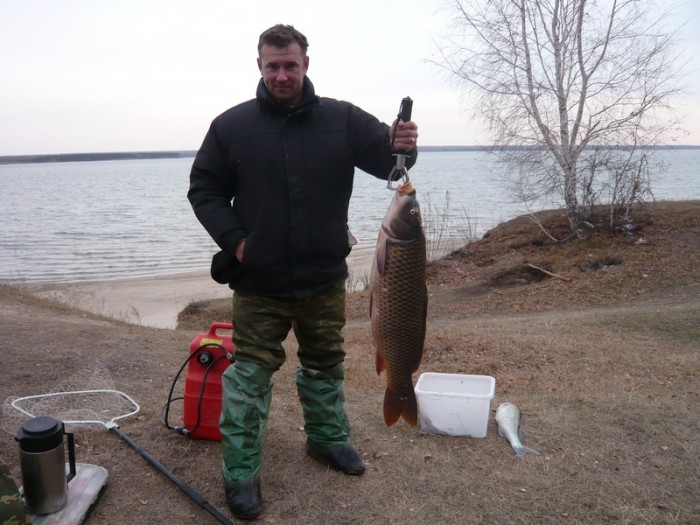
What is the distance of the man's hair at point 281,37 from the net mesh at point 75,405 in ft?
9.56

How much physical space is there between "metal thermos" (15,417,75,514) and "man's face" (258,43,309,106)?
222 centimetres

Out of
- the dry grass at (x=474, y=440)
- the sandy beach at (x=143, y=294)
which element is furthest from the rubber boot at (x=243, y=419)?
the sandy beach at (x=143, y=294)

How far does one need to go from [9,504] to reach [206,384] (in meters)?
1.64

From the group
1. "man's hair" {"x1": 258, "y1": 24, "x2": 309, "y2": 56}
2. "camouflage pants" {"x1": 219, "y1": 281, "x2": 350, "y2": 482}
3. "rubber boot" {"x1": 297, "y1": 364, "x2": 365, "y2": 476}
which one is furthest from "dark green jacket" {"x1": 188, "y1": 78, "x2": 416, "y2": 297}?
"rubber boot" {"x1": 297, "y1": 364, "x2": 365, "y2": 476}

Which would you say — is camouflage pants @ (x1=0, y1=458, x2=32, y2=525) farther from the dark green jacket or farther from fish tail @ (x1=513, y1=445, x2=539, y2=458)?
fish tail @ (x1=513, y1=445, x2=539, y2=458)

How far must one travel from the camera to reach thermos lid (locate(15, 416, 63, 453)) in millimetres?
3381

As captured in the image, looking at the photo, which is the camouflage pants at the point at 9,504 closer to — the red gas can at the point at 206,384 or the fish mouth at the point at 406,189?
the red gas can at the point at 206,384

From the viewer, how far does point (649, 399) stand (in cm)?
548

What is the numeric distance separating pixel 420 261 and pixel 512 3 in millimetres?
14001

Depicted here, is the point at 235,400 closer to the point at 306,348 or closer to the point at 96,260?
the point at 306,348

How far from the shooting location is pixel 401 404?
3703 millimetres

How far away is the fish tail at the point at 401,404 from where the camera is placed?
3695mm

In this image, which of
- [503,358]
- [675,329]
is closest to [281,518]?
[503,358]

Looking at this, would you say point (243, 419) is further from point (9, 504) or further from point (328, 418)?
point (9, 504)
